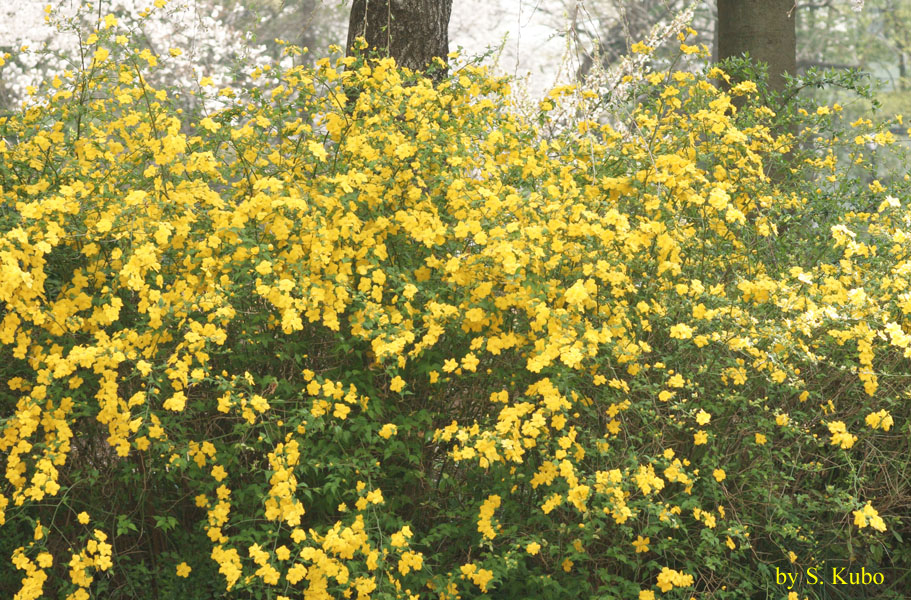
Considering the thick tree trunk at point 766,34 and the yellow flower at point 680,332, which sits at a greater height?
the thick tree trunk at point 766,34

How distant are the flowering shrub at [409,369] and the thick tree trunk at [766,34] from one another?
2253 millimetres

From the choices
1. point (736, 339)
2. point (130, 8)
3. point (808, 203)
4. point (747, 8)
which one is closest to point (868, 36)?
point (130, 8)

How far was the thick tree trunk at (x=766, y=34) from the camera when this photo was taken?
562cm

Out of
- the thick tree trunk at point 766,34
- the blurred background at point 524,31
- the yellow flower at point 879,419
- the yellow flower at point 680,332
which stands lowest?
the yellow flower at point 879,419

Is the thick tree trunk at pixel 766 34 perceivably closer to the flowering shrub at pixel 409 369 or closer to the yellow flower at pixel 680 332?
the flowering shrub at pixel 409 369

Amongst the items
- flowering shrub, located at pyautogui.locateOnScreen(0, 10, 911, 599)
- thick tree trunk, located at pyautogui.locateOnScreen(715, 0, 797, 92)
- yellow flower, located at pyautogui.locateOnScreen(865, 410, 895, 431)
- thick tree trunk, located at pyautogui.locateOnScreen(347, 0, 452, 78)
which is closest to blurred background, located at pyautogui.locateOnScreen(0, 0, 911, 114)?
thick tree trunk, located at pyautogui.locateOnScreen(715, 0, 797, 92)

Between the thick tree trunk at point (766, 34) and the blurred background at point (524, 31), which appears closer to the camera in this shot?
the thick tree trunk at point (766, 34)

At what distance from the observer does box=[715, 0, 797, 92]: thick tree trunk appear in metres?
5.62

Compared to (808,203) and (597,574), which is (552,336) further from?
(808,203)

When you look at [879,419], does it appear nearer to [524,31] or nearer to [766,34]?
[766,34]

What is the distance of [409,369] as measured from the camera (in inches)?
129

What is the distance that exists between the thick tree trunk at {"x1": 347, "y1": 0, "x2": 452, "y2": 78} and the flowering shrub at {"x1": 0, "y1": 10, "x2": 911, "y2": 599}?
128cm

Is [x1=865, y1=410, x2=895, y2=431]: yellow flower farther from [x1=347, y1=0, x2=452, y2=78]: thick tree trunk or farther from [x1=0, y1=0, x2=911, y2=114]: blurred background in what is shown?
[x1=0, y1=0, x2=911, y2=114]: blurred background

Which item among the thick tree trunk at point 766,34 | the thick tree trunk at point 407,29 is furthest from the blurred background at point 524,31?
the thick tree trunk at point 407,29
